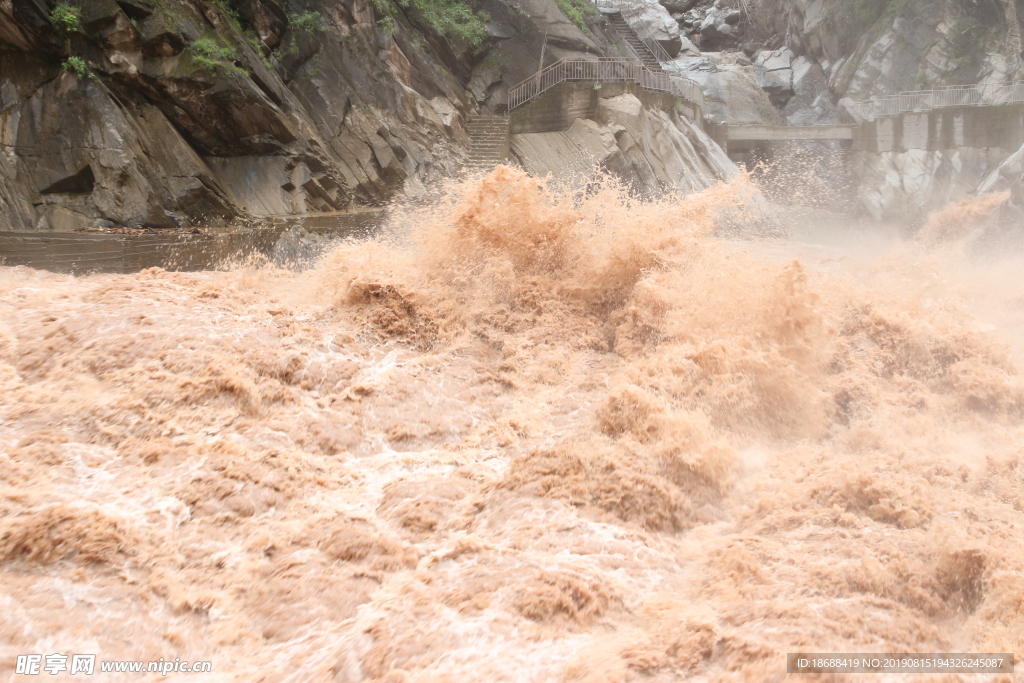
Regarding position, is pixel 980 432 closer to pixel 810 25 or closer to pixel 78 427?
pixel 78 427

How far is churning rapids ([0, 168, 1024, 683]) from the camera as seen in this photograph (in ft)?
9.19

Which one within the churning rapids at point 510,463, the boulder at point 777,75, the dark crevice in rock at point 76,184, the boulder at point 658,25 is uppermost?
the boulder at point 658,25

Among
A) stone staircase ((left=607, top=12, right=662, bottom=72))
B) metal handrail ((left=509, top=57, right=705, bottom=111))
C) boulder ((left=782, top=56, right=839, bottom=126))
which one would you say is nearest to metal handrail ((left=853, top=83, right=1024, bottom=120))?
boulder ((left=782, top=56, right=839, bottom=126))

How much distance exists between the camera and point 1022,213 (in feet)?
38.7

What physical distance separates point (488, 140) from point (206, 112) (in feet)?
20.2

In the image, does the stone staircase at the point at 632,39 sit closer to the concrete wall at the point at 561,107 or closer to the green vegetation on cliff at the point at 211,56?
the concrete wall at the point at 561,107

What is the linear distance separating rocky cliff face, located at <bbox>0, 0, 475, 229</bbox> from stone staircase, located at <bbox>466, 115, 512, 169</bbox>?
1.52 ft

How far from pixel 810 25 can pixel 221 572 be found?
1098 inches

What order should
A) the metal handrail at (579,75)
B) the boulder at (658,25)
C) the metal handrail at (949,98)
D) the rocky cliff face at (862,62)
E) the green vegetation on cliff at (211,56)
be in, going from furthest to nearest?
the boulder at (658,25) → the rocky cliff face at (862,62) → the metal handrail at (949,98) → the metal handrail at (579,75) → the green vegetation on cliff at (211,56)

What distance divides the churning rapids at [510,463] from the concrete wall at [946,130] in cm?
1566

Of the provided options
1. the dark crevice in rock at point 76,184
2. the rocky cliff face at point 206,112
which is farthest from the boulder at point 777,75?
the dark crevice in rock at point 76,184

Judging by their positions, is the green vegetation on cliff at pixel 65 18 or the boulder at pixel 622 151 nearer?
the green vegetation on cliff at pixel 65 18

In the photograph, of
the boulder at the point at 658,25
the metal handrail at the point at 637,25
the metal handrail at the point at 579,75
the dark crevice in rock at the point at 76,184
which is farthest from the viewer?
the boulder at the point at 658,25

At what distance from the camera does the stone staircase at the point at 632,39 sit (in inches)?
726
